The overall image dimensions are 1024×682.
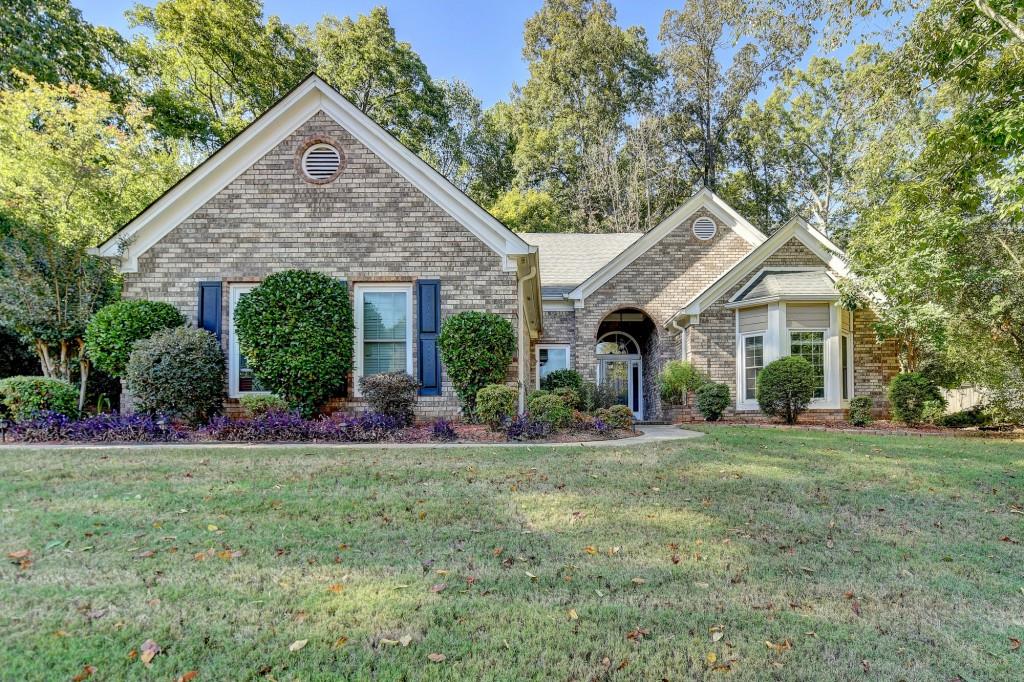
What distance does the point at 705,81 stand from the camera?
98.7 ft

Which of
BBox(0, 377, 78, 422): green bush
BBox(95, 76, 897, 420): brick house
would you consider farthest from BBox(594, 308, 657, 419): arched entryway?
BBox(0, 377, 78, 422): green bush

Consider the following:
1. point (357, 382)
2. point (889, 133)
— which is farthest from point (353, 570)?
point (889, 133)

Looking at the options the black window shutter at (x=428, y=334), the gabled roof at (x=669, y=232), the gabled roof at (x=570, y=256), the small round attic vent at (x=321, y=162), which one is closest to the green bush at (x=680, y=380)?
the gabled roof at (x=669, y=232)

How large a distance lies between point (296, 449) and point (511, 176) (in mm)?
28321

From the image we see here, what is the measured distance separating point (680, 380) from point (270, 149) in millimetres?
11200

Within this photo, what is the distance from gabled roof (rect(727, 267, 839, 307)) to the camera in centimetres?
1334

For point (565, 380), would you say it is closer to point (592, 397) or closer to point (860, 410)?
point (592, 397)

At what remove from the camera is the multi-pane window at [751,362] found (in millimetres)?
14242

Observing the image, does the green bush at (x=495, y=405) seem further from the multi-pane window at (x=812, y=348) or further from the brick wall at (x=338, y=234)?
the multi-pane window at (x=812, y=348)

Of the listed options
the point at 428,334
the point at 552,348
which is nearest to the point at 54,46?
the point at 428,334

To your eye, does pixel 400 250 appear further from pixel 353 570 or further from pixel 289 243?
pixel 353 570

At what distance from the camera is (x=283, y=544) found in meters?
3.67

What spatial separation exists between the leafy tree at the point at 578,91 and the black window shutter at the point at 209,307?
22.3 metres

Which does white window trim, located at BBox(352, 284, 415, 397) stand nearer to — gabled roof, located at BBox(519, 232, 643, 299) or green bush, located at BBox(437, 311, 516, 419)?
green bush, located at BBox(437, 311, 516, 419)
